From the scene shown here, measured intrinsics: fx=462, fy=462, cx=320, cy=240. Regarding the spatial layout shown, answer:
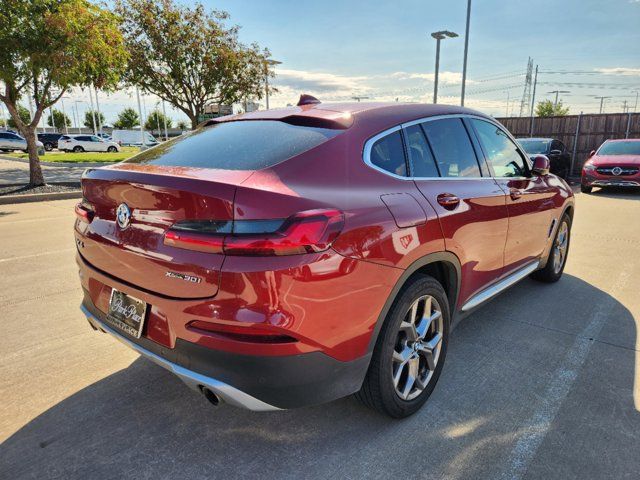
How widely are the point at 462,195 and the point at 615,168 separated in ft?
42.1

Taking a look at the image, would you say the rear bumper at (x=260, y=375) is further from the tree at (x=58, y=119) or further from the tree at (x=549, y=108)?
the tree at (x=58, y=119)

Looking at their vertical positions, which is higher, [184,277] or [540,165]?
[540,165]

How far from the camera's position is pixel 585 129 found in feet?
68.7

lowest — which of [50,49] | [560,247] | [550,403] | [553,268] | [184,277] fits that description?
[550,403]

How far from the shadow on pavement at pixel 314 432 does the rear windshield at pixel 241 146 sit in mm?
1394

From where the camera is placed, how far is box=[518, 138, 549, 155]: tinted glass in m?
15.1

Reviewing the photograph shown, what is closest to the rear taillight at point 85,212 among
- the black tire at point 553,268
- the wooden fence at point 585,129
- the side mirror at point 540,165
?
the side mirror at point 540,165

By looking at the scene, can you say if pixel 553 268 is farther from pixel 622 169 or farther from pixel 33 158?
pixel 33 158

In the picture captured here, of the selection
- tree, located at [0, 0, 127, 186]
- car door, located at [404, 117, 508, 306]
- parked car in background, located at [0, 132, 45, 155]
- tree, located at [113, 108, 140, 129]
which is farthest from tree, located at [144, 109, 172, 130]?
car door, located at [404, 117, 508, 306]

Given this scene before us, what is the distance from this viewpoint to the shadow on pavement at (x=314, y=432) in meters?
2.20

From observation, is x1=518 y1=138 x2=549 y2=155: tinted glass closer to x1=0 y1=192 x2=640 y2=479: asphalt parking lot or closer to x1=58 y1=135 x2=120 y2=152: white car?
x1=0 y1=192 x2=640 y2=479: asphalt parking lot

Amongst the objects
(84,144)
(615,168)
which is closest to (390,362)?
(615,168)

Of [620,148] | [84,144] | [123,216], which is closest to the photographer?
[123,216]

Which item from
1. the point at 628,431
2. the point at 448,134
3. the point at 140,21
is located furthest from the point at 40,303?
the point at 140,21
